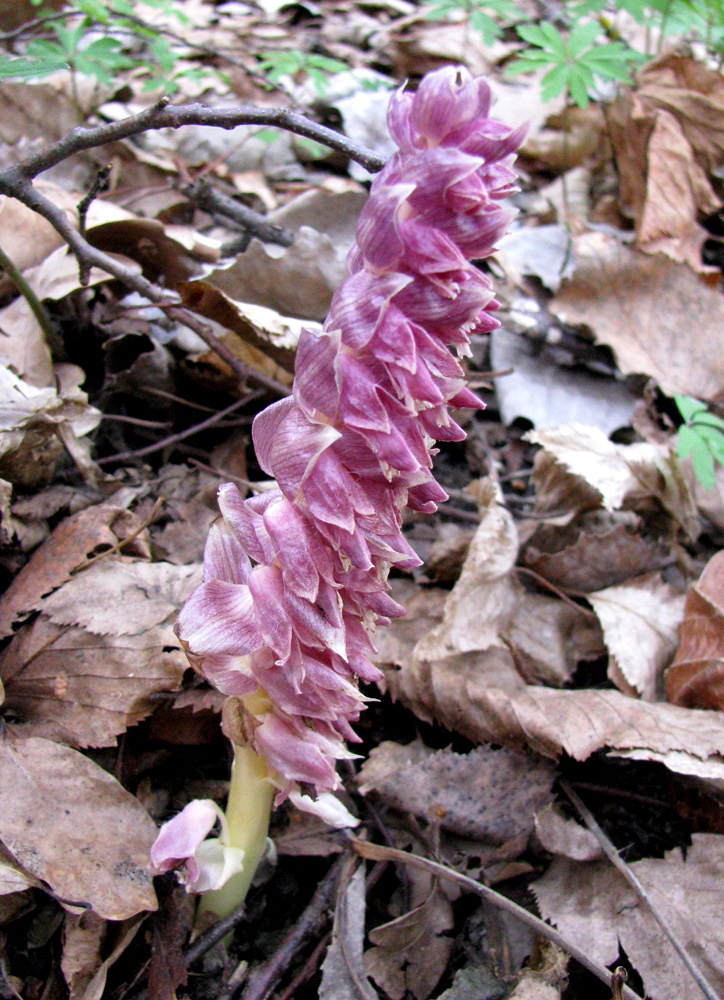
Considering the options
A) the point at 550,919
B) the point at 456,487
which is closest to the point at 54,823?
the point at 550,919

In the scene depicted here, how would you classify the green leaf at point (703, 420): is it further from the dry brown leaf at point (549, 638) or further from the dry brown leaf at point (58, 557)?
the dry brown leaf at point (58, 557)

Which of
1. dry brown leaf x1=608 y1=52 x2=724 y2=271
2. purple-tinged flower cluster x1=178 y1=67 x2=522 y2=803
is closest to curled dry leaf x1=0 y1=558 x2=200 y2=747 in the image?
purple-tinged flower cluster x1=178 y1=67 x2=522 y2=803

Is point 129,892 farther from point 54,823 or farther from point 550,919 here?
point 550,919

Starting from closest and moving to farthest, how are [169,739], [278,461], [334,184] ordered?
[278,461]
[169,739]
[334,184]

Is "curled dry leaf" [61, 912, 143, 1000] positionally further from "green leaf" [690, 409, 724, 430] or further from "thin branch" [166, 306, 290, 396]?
"green leaf" [690, 409, 724, 430]

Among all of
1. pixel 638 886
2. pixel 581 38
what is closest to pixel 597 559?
pixel 638 886
